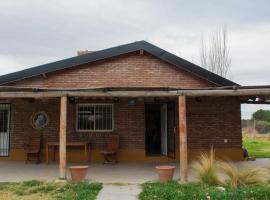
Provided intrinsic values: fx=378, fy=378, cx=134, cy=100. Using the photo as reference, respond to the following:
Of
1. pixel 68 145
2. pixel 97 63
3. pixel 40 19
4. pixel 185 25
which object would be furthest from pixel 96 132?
pixel 185 25

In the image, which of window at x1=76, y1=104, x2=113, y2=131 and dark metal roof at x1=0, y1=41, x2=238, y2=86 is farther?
window at x1=76, y1=104, x2=113, y2=131

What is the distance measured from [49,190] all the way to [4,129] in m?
6.48

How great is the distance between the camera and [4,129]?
1421 centimetres

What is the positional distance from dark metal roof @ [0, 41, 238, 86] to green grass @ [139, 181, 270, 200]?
17.5 feet

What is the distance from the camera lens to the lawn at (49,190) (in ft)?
25.7

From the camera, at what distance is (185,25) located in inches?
802

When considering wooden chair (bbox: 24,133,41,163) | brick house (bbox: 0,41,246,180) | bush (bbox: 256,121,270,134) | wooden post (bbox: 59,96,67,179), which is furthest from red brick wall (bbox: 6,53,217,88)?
bush (bbox: 256,121,270,134)

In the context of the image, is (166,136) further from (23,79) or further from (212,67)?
(212,67)

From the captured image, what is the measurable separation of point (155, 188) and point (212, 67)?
21.4 meters

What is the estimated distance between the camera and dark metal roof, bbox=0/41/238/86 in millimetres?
12727

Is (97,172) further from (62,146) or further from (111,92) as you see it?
(111,92)

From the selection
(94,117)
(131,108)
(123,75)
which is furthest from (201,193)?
(94,117)

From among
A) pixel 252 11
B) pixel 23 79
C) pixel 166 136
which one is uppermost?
pixel 252 11

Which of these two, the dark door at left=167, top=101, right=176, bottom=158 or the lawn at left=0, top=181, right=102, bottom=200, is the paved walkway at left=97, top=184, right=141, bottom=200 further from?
the dark door at left=167, top=101, right=176, bottom=158
